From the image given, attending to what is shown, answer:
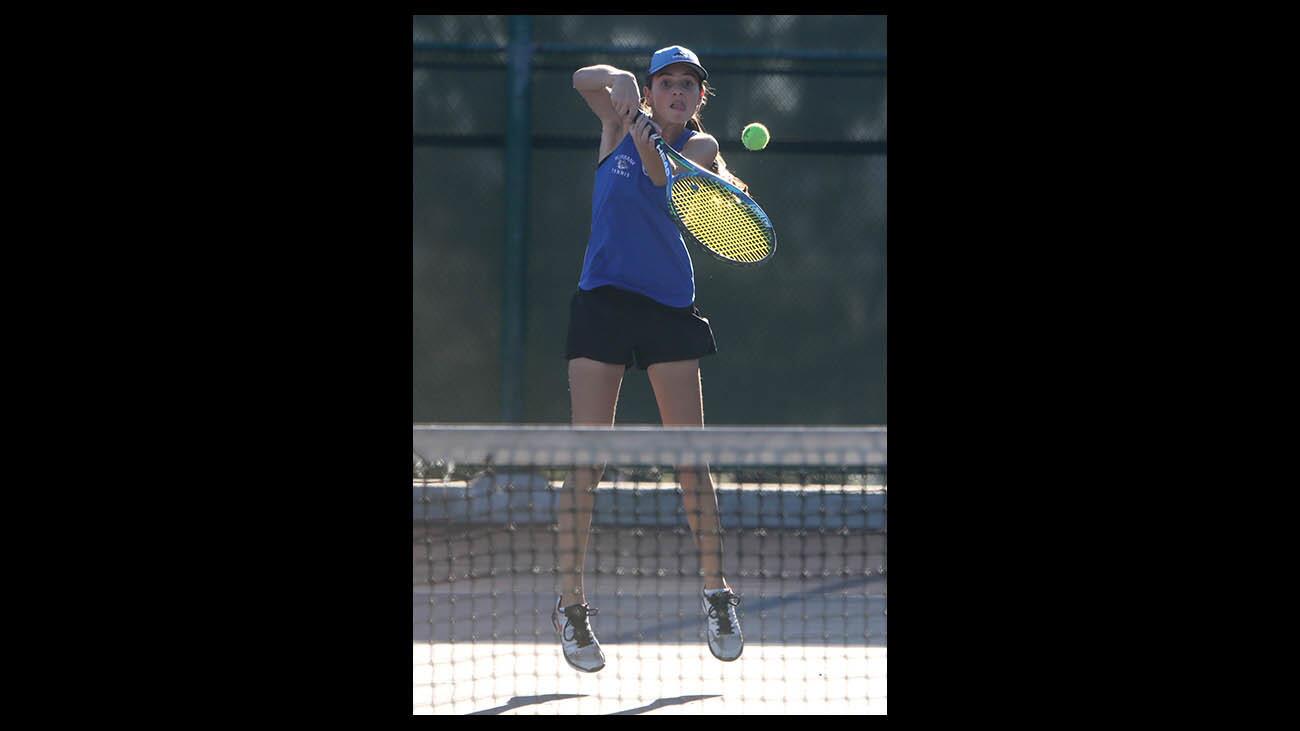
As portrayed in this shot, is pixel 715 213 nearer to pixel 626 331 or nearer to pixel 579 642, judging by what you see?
pixel 626 331

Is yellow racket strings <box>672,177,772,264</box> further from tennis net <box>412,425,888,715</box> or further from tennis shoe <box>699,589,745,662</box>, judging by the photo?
tennis shoe <box>699,589,745,662</box>

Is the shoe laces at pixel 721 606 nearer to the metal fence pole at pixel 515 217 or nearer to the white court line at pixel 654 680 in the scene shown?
the white court line at pixel 654 680

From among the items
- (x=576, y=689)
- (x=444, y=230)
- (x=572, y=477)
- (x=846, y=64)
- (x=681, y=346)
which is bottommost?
(x=576, y=689)

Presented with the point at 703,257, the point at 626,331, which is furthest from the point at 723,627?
the point at 703,257

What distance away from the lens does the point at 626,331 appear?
2.92 meters

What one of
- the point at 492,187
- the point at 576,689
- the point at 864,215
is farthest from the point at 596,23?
the point at 576,689

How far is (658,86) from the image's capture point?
3041 mm

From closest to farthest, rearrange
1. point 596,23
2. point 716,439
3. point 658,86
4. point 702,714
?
1. point 716,439
2. point 702,714
3. point 658,86
4. point 596,23

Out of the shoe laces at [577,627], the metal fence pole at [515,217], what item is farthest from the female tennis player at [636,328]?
the metal fence pole at [515,217]

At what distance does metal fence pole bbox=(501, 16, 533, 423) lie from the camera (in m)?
5.41

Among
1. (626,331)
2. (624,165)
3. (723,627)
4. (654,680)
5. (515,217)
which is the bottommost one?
(654,680)

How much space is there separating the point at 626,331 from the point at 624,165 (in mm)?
347

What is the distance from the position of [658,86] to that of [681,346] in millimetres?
554

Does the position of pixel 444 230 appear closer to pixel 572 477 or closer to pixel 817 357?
pixel 817 357
